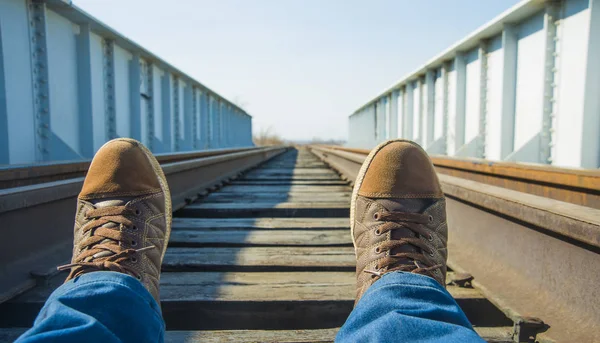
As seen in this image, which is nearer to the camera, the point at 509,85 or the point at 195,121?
the point at 509,85

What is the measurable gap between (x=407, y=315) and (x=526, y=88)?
539 centimetres

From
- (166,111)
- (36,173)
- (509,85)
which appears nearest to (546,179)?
(36,173)

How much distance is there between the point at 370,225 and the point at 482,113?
598cm

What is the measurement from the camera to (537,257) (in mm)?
1550

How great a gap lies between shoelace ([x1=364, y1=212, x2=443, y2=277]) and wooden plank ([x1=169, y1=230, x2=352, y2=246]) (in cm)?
110

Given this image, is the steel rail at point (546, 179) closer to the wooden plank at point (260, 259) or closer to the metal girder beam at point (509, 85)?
the wooden plank at point (260, 259)

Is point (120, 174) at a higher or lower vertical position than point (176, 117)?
lower

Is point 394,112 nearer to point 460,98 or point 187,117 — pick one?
point 460,98

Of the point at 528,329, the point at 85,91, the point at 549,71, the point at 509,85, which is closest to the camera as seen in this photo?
the point at 528,329

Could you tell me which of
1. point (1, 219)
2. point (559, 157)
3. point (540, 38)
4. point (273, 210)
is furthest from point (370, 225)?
point (540, 38)

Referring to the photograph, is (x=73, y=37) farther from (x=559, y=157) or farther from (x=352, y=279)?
(x=559, y=157)

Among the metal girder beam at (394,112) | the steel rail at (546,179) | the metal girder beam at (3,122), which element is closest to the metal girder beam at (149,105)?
the metal girder beam at (3,122)

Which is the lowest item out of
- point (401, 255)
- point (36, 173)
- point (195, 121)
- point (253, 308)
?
point (253, 308)

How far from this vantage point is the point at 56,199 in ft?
6.38
